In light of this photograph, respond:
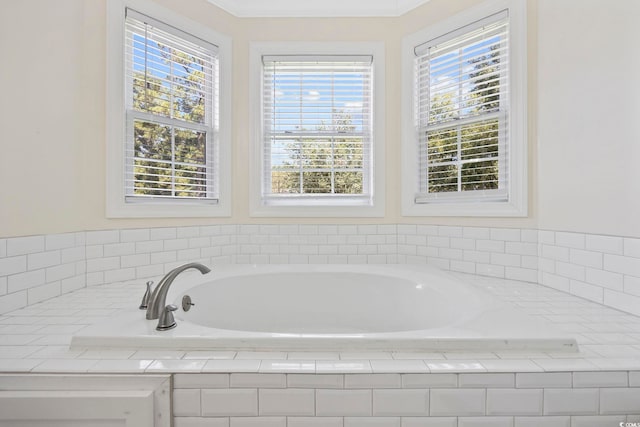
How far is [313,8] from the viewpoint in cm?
228

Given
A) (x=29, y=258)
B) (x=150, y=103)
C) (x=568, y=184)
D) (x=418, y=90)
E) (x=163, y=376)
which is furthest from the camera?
(x=418, y=90)

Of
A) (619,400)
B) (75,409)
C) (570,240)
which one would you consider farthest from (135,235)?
(570,240)

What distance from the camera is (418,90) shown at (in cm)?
226

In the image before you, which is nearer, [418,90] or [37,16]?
[37,16]

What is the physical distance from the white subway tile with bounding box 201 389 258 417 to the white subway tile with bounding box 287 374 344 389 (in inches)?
4.5

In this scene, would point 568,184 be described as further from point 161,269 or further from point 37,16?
point 37,16

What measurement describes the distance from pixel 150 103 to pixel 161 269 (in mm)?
1122

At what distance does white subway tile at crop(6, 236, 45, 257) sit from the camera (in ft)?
4.62

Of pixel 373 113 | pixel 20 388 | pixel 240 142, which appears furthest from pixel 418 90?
pixel 20 388

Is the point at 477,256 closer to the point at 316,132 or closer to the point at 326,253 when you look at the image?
the point at 326,253

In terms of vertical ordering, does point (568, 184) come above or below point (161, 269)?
above

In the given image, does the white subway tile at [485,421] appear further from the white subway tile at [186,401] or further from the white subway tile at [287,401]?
the white subway tile at [186,401]

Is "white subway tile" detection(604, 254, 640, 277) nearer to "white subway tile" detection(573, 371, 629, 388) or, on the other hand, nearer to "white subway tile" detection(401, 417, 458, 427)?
"white subway tile" detection(573, 371, 629, 388)

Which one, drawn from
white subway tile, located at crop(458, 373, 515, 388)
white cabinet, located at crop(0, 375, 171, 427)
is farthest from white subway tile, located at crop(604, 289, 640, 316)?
white cabinet, located at crop(0, 375, 171, 427)
